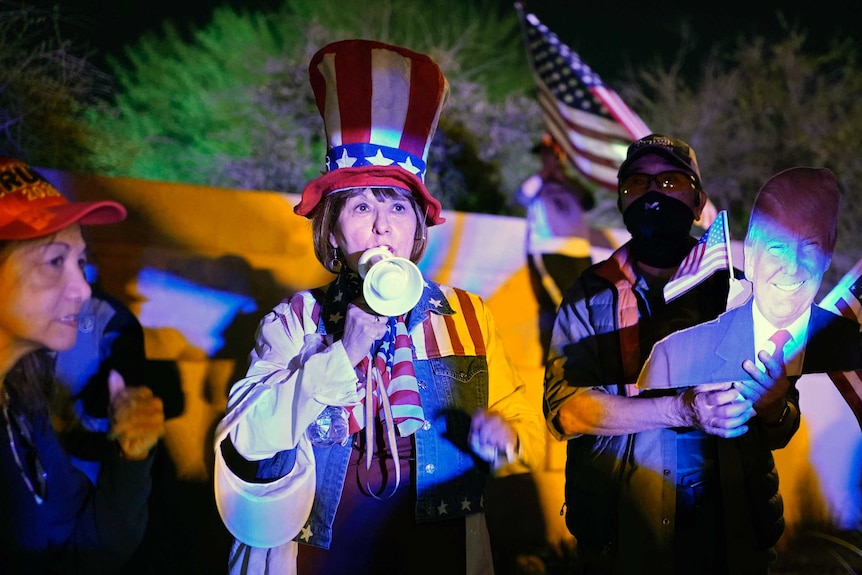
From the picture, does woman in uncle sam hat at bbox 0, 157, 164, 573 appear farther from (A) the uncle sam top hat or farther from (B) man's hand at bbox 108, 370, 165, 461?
(A) the uncle sam top hat

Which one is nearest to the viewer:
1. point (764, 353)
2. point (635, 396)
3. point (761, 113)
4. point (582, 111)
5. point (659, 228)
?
point (764, 353)

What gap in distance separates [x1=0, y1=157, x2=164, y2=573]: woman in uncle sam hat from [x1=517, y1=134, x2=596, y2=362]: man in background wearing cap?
228 cm

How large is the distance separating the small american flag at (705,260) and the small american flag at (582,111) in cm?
282

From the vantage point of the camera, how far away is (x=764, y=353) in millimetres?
2066

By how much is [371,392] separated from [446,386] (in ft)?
0.79

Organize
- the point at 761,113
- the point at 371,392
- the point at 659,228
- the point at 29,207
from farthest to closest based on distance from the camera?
the point at 761,113 < the point at 29,207 < the point at 659,228 < the point at 371,392

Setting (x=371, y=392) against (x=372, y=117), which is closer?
(x=371, y=392)

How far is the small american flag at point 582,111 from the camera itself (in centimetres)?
504

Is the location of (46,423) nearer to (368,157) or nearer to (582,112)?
(368,157)

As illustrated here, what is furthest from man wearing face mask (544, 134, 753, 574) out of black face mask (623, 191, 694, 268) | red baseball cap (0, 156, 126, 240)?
red baseball cap (0, 156, 126, 240)

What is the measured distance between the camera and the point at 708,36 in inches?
368

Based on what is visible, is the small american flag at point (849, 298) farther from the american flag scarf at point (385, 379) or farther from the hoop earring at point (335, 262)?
the hoop earring at point (335, 262)

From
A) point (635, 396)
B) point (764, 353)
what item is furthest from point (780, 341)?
point (635, 396)

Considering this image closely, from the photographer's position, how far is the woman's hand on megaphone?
184 cm
